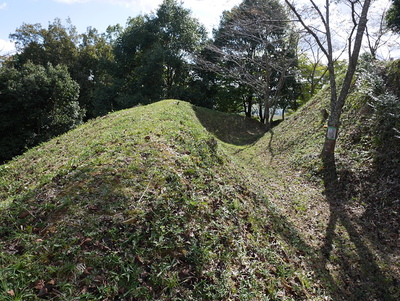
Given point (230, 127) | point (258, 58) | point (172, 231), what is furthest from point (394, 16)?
point (172, 231)

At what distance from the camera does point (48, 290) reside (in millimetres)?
1834

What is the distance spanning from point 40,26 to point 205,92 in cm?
1678

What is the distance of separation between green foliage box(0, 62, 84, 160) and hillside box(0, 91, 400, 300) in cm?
1236

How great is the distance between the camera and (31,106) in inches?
605

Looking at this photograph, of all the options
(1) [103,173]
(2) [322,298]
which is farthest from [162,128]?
(2) [322,298]

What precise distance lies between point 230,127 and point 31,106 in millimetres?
13226

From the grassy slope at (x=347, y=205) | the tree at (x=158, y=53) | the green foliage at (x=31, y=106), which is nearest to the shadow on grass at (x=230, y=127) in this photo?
the grassy slope at (x=347, y=205)

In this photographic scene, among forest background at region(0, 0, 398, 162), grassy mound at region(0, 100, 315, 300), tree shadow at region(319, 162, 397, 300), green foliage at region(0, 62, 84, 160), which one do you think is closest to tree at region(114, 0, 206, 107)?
forest background at region(0, 0, 398, 162)

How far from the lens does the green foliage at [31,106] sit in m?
14.6

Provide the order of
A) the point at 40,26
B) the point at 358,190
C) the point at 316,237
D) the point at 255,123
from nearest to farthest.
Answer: the point at 316,237 < the point at 358,190 < the point at 255,123 < the point at 40,26

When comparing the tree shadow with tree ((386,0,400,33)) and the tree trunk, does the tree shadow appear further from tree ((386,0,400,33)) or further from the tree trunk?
tree ((386,0,400,33))

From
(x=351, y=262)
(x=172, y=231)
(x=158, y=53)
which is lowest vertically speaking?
(x=351, y=262)

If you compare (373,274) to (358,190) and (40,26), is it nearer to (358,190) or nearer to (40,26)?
(358,190)

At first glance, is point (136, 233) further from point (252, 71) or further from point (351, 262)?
point (252, 71)
